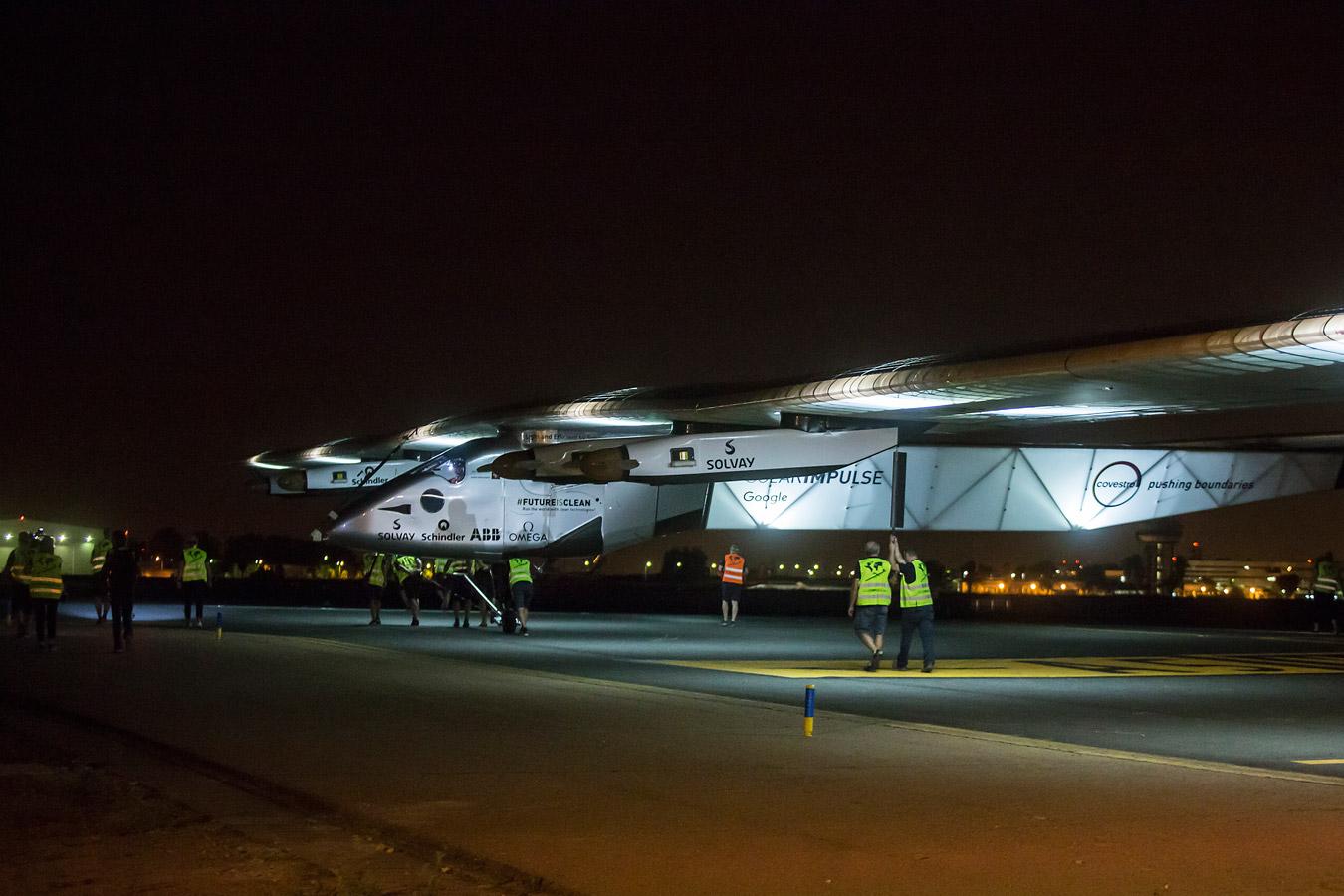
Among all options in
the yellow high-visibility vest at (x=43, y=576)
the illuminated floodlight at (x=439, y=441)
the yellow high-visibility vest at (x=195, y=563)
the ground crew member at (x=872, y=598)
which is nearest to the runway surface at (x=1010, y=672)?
Answer: the ground crew member at (x=872, y=598)

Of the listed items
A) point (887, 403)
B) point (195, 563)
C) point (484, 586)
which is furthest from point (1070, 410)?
point (195, 563)

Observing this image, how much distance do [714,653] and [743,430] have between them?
334 centimetres

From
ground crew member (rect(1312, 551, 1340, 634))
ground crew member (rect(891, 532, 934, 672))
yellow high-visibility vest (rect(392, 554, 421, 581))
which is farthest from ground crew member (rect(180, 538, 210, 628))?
ground crew member (rect(1312, 551, 1340, 634))

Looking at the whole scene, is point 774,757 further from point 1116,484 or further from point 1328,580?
point 1328,580

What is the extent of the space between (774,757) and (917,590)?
7.98 meters

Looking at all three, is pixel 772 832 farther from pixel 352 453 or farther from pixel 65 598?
pixel 65 598

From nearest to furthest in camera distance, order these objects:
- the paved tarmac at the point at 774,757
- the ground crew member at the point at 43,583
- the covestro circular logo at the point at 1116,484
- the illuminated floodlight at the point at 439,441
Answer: the paved tarmac at the point at 774,757
the ground crew member at the point at 43,583
the illuminated floodlight at the point at 439,441
the covestro circular logo at the point at 1116,484

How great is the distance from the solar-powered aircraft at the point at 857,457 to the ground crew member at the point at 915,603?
2.05 metres

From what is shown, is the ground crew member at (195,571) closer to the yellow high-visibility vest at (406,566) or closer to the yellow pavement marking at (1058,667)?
the yellow high-visibility vest at (406,566)

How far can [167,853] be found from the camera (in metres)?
6.64

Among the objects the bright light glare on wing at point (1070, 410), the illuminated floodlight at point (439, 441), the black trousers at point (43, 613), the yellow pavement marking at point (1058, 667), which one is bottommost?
the yellow pavement marking at point (1058, 667)

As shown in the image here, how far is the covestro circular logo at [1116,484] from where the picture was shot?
28.8 meters

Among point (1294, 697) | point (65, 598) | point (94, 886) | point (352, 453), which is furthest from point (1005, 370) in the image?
point (65, 598)

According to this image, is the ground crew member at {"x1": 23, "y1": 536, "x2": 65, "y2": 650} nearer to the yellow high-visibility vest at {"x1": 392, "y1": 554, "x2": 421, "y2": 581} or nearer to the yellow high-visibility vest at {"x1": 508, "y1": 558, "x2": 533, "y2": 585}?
the yellow high-visibility vest at {"x1": 508, "y1": 558, "x2": 533, "y2": 585}
